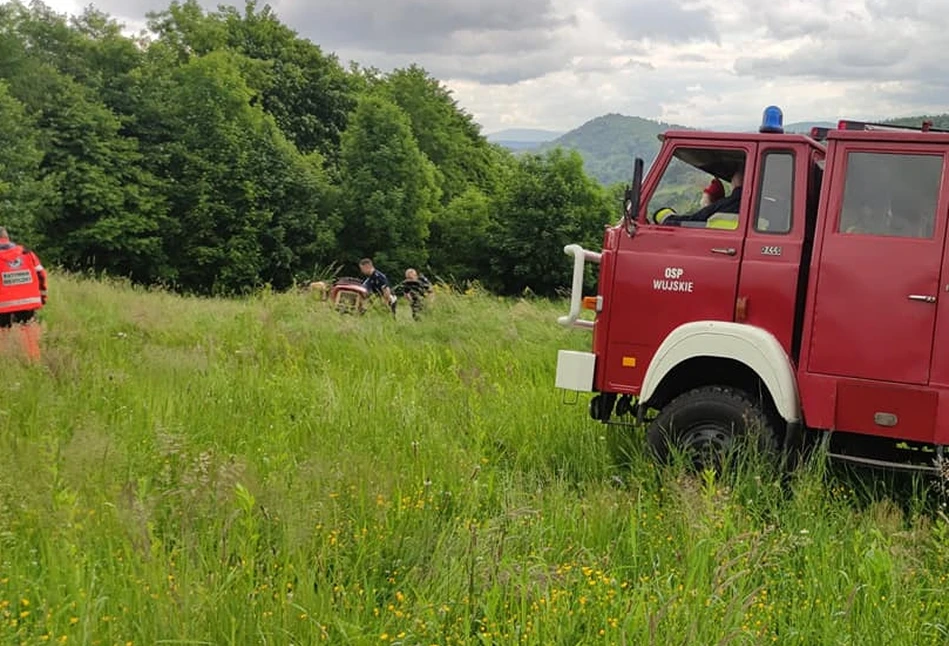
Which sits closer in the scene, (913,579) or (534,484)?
(913,579)

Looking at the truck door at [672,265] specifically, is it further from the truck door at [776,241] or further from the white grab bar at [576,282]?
the white grab bar at [576,282]

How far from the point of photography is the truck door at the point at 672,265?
559 centimetres

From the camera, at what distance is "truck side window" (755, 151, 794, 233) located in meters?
5.53

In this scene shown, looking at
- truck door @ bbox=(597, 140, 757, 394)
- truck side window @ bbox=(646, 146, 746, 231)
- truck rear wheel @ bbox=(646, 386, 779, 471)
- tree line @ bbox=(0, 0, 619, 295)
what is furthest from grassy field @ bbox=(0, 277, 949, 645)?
tree line @ bbox=(0, 0, 619, 295)

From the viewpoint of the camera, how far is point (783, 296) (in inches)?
213

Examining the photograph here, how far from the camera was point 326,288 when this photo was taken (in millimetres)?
15594

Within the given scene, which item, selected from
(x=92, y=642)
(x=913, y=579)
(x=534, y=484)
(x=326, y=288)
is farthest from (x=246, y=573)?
(x=326, y=288)

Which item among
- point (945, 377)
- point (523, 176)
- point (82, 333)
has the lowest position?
point (82, 333)

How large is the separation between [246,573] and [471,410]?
11.1ft

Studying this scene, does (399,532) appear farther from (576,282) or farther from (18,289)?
(18,289)

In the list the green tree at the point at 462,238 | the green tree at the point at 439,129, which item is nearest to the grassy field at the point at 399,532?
the green tree at the point at 462,238

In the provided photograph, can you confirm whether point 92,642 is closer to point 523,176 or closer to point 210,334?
point 210,334

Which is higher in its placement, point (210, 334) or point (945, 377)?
point (945, 377)

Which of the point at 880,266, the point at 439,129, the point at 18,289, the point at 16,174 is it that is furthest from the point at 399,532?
the point at 439,129
